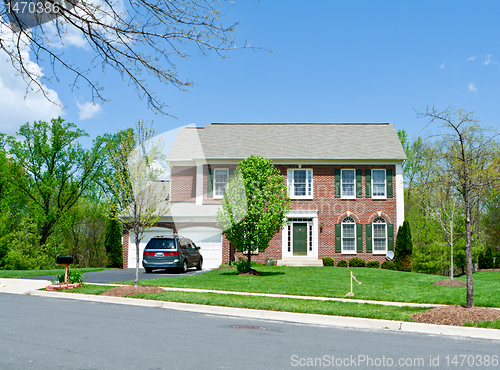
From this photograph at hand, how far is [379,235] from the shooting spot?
2714 centimetres

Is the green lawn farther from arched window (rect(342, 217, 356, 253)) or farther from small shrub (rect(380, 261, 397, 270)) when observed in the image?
arched window (rect(342, 217, 356, 253))

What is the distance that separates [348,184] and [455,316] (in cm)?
1948

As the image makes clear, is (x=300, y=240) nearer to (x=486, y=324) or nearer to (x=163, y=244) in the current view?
(x=163, y=244)

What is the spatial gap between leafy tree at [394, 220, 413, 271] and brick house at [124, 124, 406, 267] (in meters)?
0.84

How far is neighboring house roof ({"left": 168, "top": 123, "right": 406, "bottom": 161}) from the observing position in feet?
92.0

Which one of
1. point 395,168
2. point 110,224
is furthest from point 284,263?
point 110,224

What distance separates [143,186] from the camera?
14.2 m

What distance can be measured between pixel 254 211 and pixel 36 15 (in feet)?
48.9

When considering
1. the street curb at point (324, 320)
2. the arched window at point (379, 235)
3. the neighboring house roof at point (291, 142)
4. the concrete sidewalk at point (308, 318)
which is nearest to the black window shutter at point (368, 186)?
the neighboring house roof at point (291, 142)

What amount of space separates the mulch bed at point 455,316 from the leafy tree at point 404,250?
17.3 metres

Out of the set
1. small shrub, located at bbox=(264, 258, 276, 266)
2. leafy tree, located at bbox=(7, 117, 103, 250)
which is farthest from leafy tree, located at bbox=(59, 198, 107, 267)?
small shrub, located at bbox=(264, 258, 276, 266)

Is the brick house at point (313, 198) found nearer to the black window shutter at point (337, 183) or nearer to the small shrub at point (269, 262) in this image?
the black window shutter at point (337, 183)

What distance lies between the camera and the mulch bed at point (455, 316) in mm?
8500

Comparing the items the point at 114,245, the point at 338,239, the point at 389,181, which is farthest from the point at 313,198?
the point at 114,245
